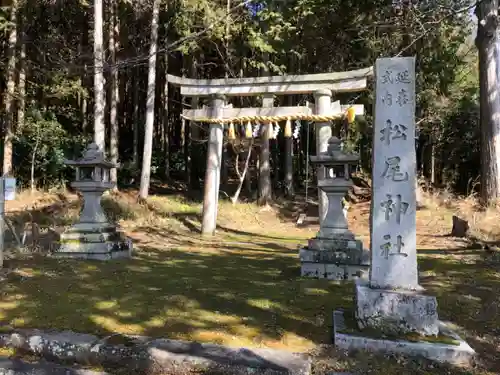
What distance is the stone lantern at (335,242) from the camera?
632 centimetres

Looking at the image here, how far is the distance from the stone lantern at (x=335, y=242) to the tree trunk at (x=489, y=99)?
15.1ft

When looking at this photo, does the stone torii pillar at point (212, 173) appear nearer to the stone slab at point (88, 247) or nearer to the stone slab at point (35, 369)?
the stone slab at point (88, 247)

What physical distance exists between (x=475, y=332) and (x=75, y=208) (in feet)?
36.9

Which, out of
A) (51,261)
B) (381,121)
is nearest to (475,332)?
(381,121)

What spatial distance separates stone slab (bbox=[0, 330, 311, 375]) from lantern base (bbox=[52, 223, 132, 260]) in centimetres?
418

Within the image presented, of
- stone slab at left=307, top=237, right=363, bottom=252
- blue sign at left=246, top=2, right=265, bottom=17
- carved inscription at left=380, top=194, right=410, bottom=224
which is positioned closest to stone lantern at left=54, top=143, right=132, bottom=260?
stone slab at left=307, top=237, right=363, bottom=252

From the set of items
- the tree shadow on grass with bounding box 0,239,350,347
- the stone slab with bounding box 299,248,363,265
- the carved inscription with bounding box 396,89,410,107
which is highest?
the carved inscription with bounding box 396,89,410,107

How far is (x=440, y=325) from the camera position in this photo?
144 inches

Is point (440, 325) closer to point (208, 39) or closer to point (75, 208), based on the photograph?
point (75, 208)

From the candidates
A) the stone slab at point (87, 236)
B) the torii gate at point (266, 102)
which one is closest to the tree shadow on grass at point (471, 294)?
the torii gate at point (266, 102)

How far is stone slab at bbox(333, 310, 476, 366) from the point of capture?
10.5ft

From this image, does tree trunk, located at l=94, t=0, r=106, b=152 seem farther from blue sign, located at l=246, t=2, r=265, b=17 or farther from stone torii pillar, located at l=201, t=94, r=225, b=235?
blue sign, located at l=246, t=2, r=265, b=17

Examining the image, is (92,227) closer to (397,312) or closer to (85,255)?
(85,255)

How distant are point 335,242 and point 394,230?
2863 mm
